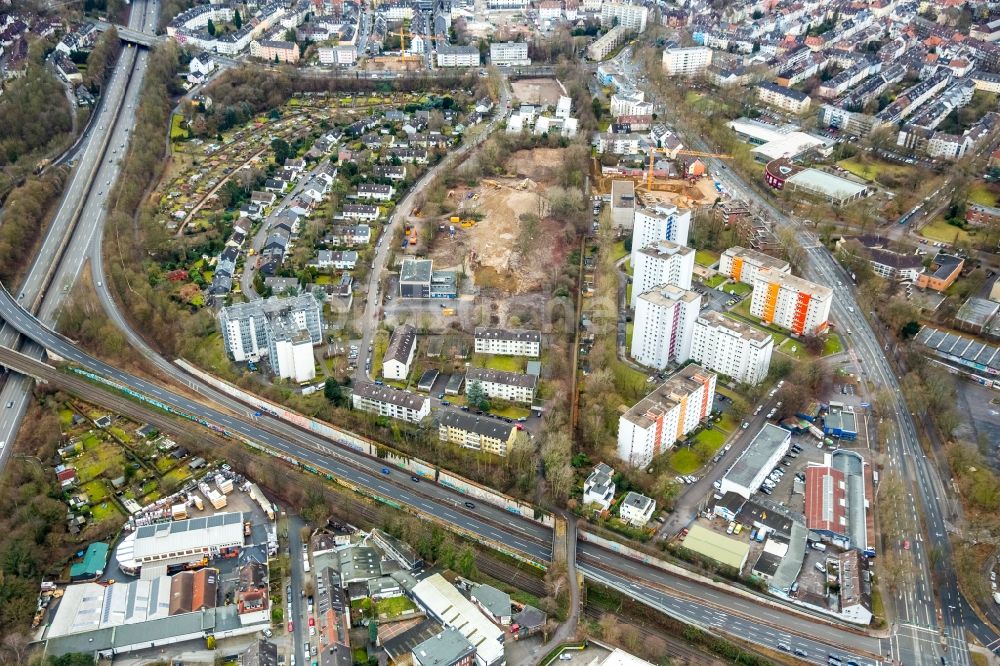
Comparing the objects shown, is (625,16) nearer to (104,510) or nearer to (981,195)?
(981,195)

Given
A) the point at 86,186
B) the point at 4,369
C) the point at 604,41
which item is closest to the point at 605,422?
the point at 4,369

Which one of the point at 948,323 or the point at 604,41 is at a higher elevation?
the point at 604,41

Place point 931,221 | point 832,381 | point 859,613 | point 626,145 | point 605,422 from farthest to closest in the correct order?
1. point 626,145
2. point 931,221
3. point 832,381
4. point 605,422
5. point 859,613

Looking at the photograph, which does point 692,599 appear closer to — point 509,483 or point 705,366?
point 509,483

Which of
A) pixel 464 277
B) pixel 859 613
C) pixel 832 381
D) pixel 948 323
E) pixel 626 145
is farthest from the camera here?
pixel 626 145

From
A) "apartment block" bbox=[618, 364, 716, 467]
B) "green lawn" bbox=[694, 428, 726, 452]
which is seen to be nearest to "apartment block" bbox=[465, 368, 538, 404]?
"apartment block" bbox=[618, 364, 716, 467]

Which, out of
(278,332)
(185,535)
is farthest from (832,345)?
(185,535)

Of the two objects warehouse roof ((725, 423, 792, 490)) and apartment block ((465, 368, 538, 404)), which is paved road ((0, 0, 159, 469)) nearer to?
apartment block ((465, 368, 538, 404))
